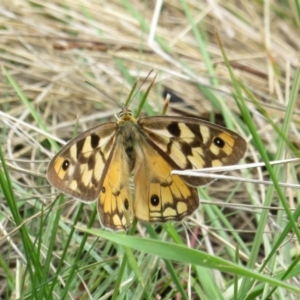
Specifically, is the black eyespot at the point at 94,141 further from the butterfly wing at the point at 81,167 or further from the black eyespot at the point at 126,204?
the black eyespot at the point at 126,204

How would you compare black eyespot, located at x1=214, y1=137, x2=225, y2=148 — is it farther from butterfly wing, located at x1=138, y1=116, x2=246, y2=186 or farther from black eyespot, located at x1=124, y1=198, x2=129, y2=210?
A: black eyespot, located at x1=124, y1=198, x2=129, y2=210

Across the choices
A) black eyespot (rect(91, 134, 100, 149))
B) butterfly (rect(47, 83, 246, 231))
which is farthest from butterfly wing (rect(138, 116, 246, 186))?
black eyespot (rect(91, 134, 100, 149))

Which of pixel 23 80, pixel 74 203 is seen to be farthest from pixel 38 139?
pixel 23 80

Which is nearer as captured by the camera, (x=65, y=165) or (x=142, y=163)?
(x=65, y=165)

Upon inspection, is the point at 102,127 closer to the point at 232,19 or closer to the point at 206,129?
the point at 206,129

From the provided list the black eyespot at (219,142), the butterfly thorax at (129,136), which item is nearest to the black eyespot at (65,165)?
the butterfly thorax at (129,136)

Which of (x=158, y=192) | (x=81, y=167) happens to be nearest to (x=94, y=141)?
(x=81, y=167)

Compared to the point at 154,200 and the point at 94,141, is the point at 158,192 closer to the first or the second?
the point at 154,200
